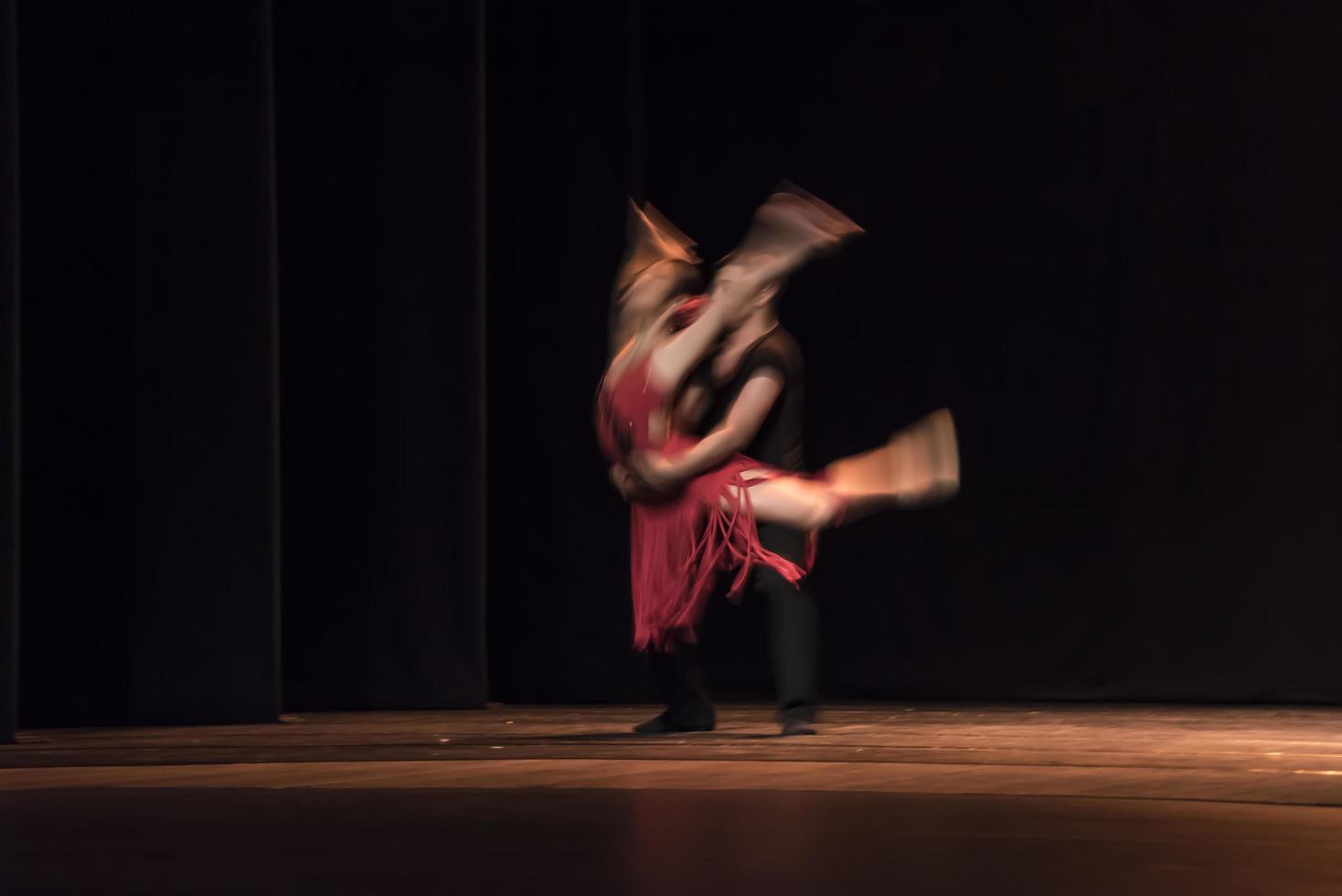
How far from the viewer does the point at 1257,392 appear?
4625mm

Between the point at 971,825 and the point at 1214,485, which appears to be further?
the point at 1214,485

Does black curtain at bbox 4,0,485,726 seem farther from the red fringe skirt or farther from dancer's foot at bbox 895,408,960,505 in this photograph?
dancer's foot at bbox 895,408,960,505

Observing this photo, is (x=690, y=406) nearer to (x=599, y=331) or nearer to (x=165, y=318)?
(x=599, y=331)

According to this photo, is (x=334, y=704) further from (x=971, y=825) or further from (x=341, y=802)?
(x=971, y=825)

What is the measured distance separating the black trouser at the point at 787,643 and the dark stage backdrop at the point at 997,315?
93 cm

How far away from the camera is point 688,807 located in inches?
115

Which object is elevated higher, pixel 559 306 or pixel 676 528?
pixel 559 306

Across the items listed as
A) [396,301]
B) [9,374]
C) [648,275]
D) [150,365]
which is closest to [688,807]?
[648,275]

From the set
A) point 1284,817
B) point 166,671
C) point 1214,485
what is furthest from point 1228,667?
point 166,671

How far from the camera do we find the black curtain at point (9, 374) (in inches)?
159

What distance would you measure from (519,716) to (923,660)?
3.18 ft

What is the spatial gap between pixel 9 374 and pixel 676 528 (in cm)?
132

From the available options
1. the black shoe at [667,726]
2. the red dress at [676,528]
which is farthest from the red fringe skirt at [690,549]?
the black shoe at [667,726]

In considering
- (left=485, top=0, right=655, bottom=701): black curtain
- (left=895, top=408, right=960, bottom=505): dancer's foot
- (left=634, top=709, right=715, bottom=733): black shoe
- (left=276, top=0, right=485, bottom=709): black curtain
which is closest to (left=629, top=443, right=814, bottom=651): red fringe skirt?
(left=634, top=709, right=715, bottom=733): black shoe
